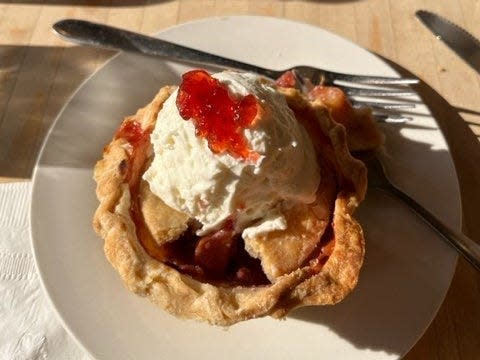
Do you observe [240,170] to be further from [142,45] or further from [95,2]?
[95,2]

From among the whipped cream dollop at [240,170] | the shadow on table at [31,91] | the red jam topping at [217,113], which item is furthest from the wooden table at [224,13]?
the red jam topping at [217,113]

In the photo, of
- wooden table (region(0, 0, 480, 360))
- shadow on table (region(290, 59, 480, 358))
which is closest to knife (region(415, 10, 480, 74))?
wooden table (region(0, 0, 480, 360))

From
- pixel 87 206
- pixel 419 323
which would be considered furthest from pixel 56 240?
pixel 419 323

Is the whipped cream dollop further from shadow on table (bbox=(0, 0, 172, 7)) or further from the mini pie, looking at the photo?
shadow on table (bbox=(0, 0, 172, 7))

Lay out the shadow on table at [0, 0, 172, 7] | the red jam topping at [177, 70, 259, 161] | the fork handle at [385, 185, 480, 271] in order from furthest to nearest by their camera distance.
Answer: the shadow on table at [0, 0, 172, 7] → the fork handle at [385, 185, 480, 271] → the red jam topping at [177, 70, 259, 161]

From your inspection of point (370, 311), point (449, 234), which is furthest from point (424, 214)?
point (370, 311)

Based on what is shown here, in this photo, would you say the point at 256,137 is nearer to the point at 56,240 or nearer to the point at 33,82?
the point at 56,240
